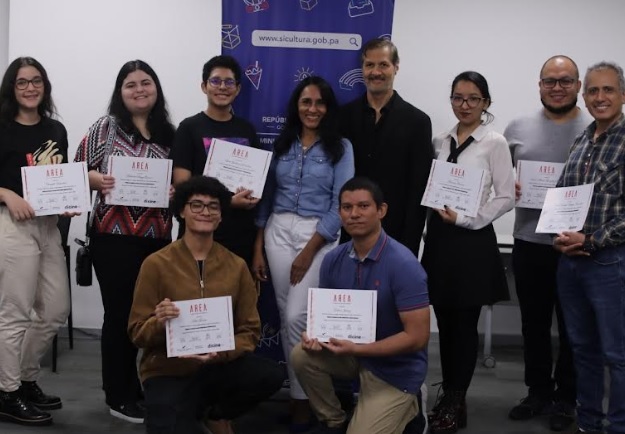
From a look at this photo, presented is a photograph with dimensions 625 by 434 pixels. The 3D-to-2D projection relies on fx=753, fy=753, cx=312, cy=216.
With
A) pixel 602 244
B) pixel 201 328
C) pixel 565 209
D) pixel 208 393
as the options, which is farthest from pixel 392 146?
pixel 208 393

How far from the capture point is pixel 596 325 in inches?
138

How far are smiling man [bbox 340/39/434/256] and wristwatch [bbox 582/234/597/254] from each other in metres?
0.81

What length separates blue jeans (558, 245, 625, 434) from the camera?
129 inches

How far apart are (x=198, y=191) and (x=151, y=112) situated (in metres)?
0.82

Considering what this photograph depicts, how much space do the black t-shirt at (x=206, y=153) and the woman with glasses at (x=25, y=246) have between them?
616mm

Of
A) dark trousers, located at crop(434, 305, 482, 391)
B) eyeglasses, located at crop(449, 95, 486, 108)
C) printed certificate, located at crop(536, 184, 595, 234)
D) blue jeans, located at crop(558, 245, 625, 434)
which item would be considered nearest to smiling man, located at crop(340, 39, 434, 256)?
eyeglasses, located at crop(449, 95, 486, 108)

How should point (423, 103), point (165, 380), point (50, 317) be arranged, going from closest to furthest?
point (165, 380), point (50, 317), point (423, 103)

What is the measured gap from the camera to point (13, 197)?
3.57 metres

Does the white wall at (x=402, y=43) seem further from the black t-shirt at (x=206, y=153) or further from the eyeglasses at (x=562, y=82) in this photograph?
the black t-shirt at (x=206, y=153)

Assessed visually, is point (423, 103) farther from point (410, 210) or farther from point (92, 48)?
point (92, 48)

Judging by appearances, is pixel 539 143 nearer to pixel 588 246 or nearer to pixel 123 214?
pixel 588 246

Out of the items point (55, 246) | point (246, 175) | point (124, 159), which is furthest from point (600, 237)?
point (55, 246)

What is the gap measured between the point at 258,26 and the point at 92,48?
197cm

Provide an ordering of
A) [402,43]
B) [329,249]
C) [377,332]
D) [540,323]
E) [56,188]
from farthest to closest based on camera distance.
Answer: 1. [402,43]
2. [540,323]
3. [329,249]
4. [56,188]
5. [377,332]
